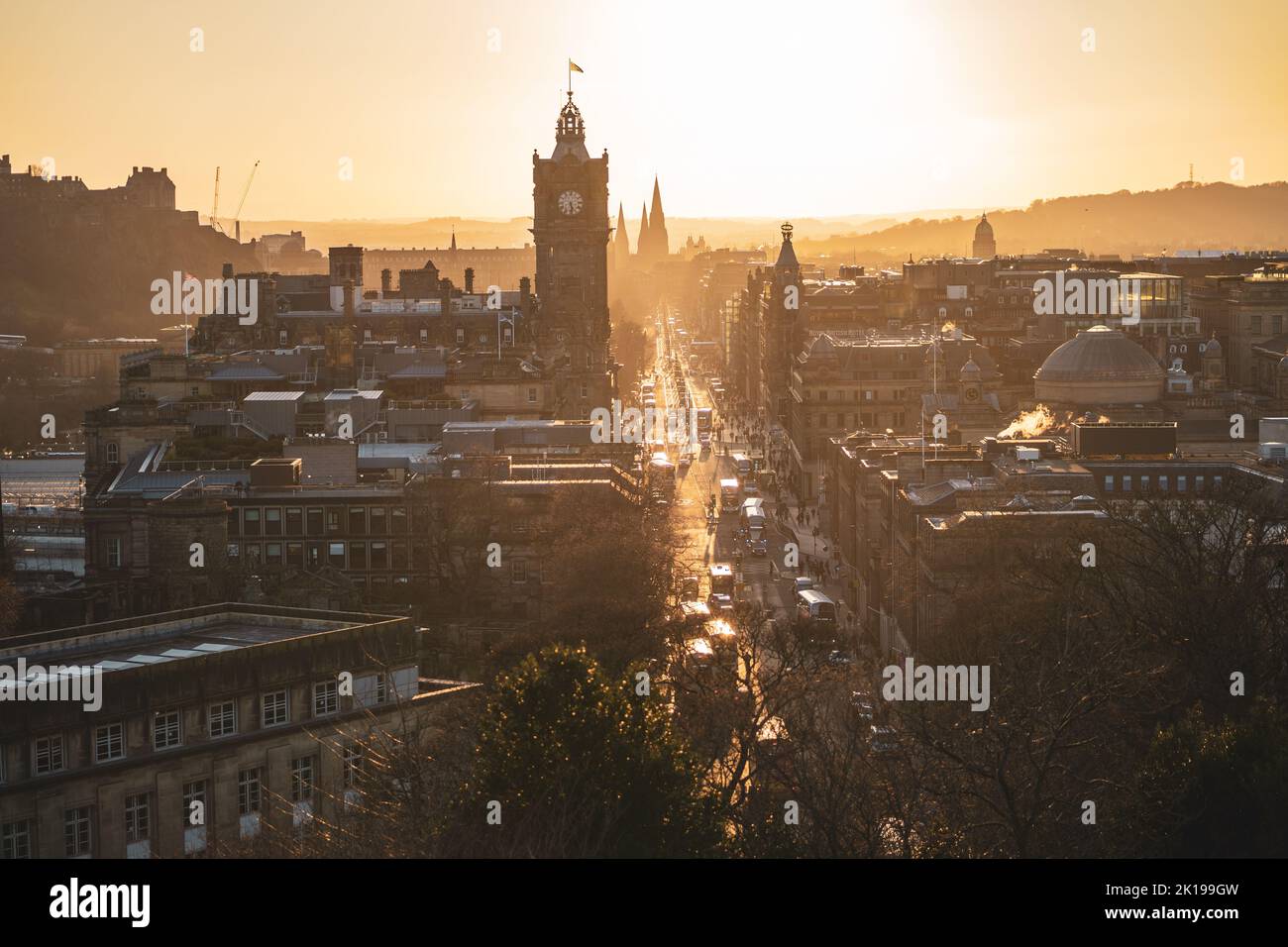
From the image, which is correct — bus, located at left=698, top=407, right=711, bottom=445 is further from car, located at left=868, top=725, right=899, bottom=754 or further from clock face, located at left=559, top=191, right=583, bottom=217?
car, located at left=868, top=725, right=899, bottom=754

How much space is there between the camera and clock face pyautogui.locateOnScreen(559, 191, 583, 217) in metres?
116

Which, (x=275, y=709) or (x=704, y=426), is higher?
(x=275, y=709)

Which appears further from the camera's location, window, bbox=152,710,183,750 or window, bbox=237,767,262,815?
window, bbox=237,767,262,815

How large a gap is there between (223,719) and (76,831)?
3.99 metres

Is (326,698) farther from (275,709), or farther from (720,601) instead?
(720,601)

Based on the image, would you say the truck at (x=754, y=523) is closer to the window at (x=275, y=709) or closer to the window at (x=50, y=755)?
the window at (x=275, y=709)

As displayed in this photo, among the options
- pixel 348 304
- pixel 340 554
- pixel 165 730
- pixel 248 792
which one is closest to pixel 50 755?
pixel 165 730

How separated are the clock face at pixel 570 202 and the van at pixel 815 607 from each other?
187 ft

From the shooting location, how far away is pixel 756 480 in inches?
4109

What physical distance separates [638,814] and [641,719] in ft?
5.63

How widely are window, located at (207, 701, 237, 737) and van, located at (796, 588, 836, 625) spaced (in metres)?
22.0

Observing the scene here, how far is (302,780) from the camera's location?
→ 38688 mm

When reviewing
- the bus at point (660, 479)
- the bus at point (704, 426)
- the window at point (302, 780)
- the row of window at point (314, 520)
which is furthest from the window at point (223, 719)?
the bus at point (704, 426)

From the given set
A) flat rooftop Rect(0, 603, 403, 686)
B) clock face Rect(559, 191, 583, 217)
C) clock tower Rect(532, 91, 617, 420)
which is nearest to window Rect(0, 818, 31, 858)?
flat rooftop Rect(0, 603, 403, 686)
